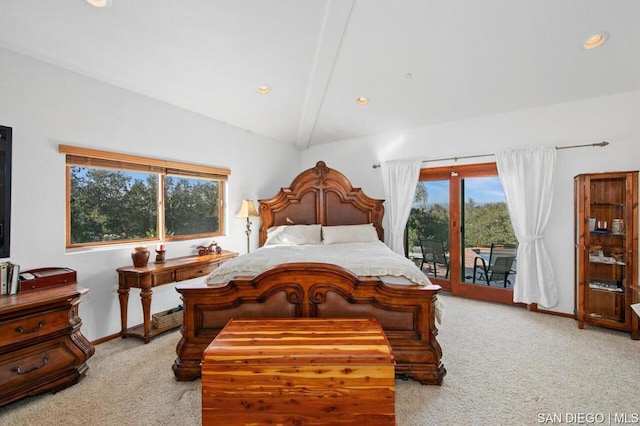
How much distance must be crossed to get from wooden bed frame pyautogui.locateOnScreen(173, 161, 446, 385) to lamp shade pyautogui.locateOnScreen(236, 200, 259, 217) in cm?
194

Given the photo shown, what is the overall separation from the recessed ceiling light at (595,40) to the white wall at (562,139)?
98 centimetres

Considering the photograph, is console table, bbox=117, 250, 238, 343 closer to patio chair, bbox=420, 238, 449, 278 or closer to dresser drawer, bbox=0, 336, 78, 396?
dresser drawer, bbox=0, 336, 78, 396

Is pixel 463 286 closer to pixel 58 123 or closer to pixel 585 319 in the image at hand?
pixel 585 319

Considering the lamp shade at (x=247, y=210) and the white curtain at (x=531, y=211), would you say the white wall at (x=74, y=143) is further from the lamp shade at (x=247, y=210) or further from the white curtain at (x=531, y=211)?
the white curtain at (x=531, y=211)

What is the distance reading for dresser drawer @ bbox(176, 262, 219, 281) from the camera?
2.98 meters

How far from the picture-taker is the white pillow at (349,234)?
3816 mm

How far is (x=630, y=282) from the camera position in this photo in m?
2.74

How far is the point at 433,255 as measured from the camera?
14.1ft

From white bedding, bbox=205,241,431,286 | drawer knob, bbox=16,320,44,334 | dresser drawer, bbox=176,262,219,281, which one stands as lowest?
drawer knob, bbox=16,320,44,334

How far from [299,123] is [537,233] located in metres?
3.49

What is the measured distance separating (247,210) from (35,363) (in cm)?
256

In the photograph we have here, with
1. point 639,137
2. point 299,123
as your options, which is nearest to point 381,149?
point 299,123

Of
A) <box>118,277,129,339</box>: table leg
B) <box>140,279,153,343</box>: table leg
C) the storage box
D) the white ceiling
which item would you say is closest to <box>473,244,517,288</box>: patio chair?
the white ceiling

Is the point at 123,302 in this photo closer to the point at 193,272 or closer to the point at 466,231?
the point at 193,272
